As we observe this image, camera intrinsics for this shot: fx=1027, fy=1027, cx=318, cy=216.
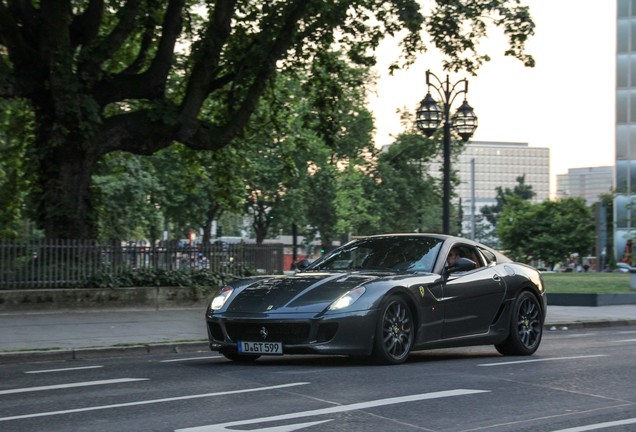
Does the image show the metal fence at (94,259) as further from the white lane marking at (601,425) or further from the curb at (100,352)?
the white lane marking at (601,425)

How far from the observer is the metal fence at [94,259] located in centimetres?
1962

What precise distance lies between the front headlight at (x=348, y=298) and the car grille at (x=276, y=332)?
369mm

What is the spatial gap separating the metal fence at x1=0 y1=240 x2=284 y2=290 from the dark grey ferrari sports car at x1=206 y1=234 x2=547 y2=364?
897cm

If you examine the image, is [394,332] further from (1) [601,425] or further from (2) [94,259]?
(2) [94,259]

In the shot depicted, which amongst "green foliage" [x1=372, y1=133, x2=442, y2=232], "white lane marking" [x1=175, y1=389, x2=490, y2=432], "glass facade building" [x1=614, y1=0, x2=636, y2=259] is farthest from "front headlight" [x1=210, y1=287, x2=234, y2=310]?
"green foliage" [x1=372, y1=133, x2=442, y2=232]

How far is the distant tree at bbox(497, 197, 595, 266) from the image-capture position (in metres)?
59.3

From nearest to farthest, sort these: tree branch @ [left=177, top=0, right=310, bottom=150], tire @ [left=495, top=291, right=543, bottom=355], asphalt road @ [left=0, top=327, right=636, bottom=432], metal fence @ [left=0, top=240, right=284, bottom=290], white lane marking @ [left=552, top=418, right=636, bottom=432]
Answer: white lane marking @ [left=552, top=418, right=636, bottom=432], asphalt road @ [left=0, top=327, right=636, bottom=432], tire @ [left=495, top=291, right=543, bottom=355], metal fence @ [left=0, top=240, right=284, bottom=290], tree branch @ [left=177, top=0, right=310, bottom=150]

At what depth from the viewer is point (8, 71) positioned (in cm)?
1986

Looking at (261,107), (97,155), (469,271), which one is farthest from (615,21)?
(469,271)

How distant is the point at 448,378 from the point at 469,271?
2.58 m

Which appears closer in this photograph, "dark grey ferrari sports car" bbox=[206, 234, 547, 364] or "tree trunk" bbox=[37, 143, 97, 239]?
"dark grey ferrari sports car" bbox=[206, 234, 547, 364]

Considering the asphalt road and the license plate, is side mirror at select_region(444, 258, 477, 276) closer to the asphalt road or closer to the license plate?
the asphalt road

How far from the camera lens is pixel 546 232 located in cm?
5969

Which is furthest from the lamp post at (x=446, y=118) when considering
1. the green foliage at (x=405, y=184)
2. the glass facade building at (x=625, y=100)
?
the green foliage at (x=405, y=184)
